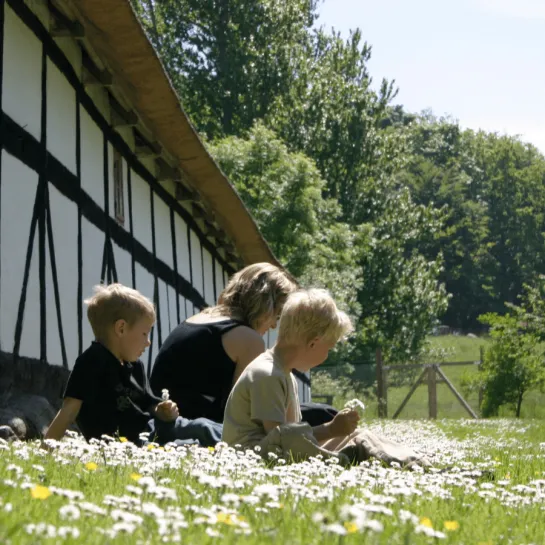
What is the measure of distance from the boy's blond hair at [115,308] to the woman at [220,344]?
66 cm

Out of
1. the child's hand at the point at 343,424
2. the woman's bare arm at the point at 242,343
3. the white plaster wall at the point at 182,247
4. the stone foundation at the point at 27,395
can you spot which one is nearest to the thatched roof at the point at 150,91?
the white plaster wall at the point at 182,247

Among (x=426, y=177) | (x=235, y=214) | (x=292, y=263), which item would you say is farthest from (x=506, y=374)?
(x=426, y=177)

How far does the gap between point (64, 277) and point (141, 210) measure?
3.81 metres

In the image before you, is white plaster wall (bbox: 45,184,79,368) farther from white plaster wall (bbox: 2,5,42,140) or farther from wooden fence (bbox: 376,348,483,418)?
wooden fence (bbox: 376,348,483,418)

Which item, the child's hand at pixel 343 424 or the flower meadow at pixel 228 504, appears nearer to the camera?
the flower meadow at pixel 228 504

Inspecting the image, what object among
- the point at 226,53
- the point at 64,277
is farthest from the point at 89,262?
the point at 226,53

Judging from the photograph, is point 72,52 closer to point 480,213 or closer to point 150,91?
point 150,91

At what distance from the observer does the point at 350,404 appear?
18.2ft

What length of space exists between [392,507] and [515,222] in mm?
81281

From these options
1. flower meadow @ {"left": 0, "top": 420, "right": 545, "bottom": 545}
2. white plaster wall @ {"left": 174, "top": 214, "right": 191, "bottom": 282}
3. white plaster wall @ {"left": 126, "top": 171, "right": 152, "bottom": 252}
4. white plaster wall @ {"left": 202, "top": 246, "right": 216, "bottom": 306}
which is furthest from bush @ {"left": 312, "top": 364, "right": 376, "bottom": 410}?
flower meadow @ {"left": 0, "top": 420, "right": 545, "bottom": 545}

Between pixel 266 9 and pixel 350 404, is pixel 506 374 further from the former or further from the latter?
pixel 350 404

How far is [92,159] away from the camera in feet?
37.2

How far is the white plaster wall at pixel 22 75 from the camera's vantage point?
8641 mm

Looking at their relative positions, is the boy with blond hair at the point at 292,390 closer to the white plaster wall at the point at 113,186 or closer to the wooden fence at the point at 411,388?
the white plaster wall at the point at 113,186
